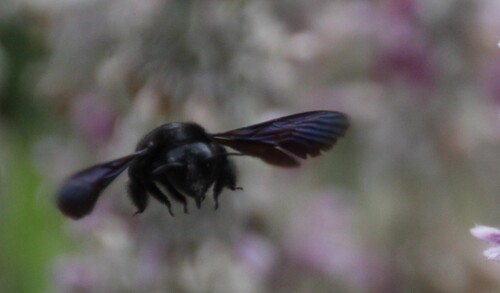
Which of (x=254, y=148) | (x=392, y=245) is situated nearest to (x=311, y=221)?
(x=392, y=245)

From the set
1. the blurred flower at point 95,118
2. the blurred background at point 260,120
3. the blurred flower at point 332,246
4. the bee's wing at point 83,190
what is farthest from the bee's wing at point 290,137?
the blurred flower at point 332,246

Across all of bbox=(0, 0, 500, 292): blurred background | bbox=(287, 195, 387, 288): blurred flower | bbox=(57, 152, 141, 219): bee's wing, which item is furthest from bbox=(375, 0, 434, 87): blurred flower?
bbox=(57, 152, 141, 219): bee's wing

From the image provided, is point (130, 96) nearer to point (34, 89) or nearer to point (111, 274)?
point (111, 274)

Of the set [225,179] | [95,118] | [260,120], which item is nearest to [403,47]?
[260,120]

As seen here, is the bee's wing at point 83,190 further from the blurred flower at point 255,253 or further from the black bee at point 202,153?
the blurred flower at point 255,253

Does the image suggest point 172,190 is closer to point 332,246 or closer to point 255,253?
point 255,253

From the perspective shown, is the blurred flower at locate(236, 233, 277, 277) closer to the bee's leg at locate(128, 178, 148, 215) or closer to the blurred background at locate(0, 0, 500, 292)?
the blurred background at locate(0, 0, 500, 292)

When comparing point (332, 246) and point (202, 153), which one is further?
point (332, 246)
